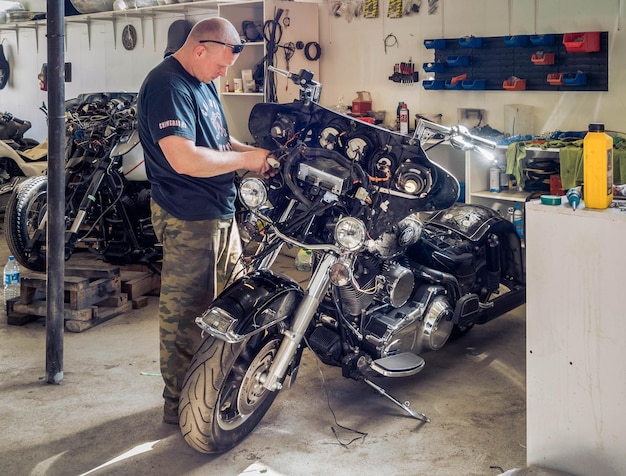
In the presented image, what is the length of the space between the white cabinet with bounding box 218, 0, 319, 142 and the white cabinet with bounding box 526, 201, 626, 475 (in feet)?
14.6

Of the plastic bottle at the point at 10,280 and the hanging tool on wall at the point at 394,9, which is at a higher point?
the hanging tool on wall at the point at 394,9

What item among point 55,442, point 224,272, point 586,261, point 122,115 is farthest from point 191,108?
point 122,115

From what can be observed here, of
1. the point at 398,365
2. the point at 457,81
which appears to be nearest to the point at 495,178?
the point at 457,81

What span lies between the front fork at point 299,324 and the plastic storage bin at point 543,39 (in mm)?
2945

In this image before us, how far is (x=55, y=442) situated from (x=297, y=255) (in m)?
3.13

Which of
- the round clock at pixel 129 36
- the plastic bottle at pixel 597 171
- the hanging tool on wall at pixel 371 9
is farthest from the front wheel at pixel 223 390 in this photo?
the round clock at pixel 129 36

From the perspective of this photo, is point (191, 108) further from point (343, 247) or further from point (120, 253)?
point (120, 253)

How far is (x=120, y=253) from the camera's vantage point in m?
5.63

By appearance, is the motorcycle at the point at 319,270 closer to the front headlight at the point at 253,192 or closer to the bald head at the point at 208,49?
the front headlight at the point at 253,192

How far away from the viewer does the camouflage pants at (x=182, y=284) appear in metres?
3.26

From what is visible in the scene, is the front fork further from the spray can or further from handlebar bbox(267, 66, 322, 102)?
the spray can

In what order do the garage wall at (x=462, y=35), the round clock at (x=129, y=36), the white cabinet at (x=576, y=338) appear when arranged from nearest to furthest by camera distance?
1. the white cabinet at (x=576, y=338)
2. the garage wall at (x=462, y=35)
3. the round clock at (x=129, y=36)

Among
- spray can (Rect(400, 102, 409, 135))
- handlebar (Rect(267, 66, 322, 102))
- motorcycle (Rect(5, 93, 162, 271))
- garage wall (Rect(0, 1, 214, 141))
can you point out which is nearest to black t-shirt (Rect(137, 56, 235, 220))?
handlebar (Rect(267, 66, 322, 102))

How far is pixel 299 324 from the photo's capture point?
299cm
